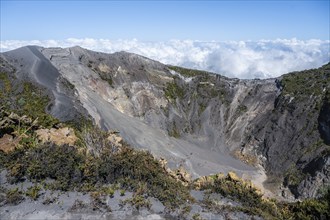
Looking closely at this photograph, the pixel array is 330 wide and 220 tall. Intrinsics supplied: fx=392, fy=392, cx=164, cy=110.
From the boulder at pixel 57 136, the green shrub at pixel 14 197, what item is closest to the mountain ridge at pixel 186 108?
the boulder at pixel 57 136

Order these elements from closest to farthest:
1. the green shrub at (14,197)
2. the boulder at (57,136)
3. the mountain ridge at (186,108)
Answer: the green shrub at (14,197) < the boulder at (57,136) < the mountain ridge at (186,108)

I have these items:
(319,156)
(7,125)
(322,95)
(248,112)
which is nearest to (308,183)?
(319,156)

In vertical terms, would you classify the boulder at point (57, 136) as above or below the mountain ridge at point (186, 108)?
above

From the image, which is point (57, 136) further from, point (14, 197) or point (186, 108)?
point (186, 108)

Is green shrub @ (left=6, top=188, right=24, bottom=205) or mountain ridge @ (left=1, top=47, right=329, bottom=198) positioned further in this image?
mountain ridge @ (left=1, top=47, right=329, bottom=198)

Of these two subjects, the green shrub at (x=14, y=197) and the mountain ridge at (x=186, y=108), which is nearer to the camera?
the green shrub at (x=14, y=197)

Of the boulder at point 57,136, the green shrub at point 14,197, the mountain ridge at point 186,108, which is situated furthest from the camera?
the mountain ridge at point 186,108

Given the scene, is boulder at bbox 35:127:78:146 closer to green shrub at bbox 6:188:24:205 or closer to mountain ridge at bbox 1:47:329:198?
green shrub at bbox 6:188:24:205

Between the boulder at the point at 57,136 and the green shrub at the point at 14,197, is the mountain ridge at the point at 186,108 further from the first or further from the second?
the green shrub at the point at 14,197

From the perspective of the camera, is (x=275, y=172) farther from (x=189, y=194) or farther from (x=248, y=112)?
(x=189, y=194)

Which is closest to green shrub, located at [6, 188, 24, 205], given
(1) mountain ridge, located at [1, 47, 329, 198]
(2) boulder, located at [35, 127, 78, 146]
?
(2) boulder, located at [35, 127, 78, 146]

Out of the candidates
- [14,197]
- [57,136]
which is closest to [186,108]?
[57,136]
